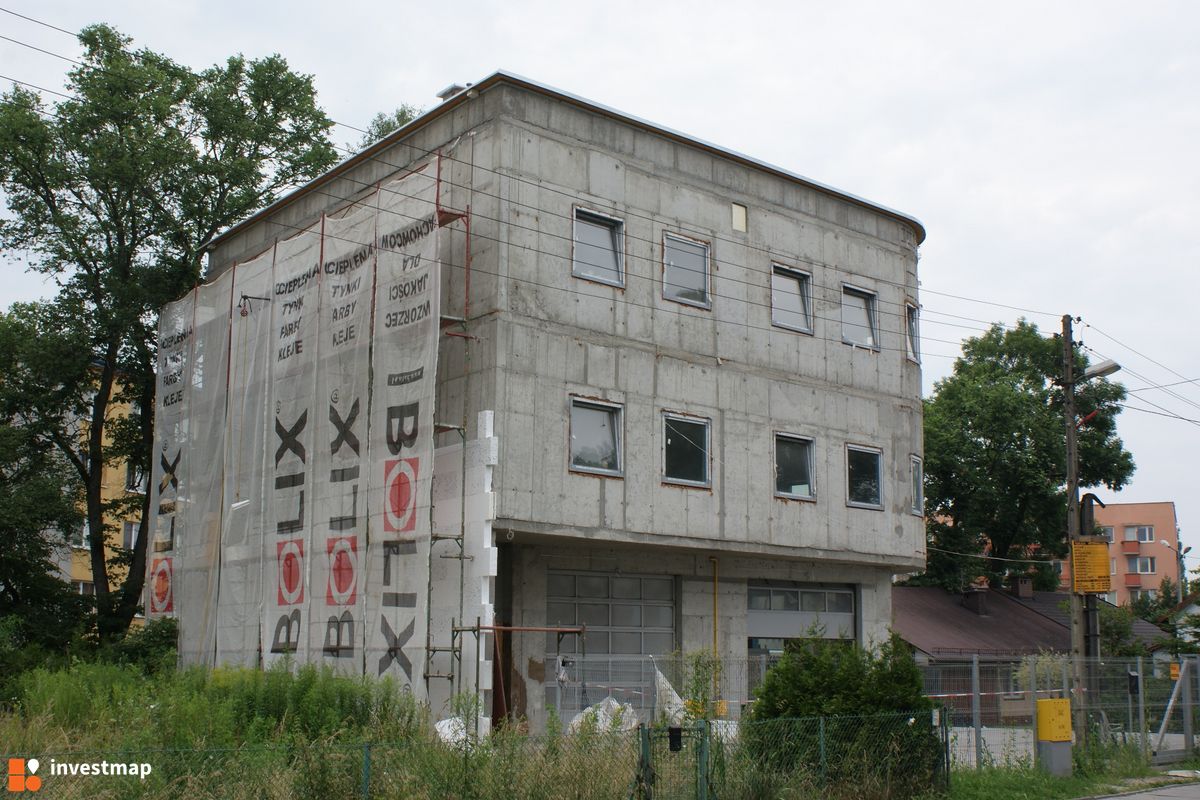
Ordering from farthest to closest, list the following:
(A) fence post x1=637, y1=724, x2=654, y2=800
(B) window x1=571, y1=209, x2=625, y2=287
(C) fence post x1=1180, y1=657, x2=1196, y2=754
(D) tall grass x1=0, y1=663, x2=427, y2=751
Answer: (C) fence post x1=1180, y1=657, x2=1196, y2=754
(B) window x1=571, y1=209, x2=625, y2=287
(D) tall grass x1=0, y1=663, x2=427, y2=751
(A) fence post x1=637, y1=724, x2=654, y2=800

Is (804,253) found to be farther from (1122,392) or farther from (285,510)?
(1122,392)

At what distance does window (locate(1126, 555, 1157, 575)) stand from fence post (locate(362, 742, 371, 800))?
91924mm

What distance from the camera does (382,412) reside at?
859 inches

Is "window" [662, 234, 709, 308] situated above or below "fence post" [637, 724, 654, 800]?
above

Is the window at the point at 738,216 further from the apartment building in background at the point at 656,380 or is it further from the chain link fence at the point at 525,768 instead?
the chain link fence at the point at 525,768

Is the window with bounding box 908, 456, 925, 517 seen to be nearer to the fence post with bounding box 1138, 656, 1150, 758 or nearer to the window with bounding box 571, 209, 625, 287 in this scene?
the fence post with bounding box 1138, 656, 1150, 758

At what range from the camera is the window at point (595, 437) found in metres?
21.8

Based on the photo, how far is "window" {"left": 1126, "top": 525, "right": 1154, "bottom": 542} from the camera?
9225 centimetres

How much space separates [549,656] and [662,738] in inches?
371

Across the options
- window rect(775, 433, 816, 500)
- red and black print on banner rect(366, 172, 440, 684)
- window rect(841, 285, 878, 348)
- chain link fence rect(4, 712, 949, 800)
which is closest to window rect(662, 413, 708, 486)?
window rect(775, 433, 816, 500)

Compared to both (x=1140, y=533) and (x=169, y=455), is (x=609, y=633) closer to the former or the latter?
(x=169, y=455)

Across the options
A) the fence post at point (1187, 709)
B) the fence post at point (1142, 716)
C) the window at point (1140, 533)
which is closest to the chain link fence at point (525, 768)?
the fence post at point (1142, 716)

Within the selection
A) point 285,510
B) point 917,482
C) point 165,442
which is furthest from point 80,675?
point 917,482

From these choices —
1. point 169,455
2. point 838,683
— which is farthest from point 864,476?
point 169,455
